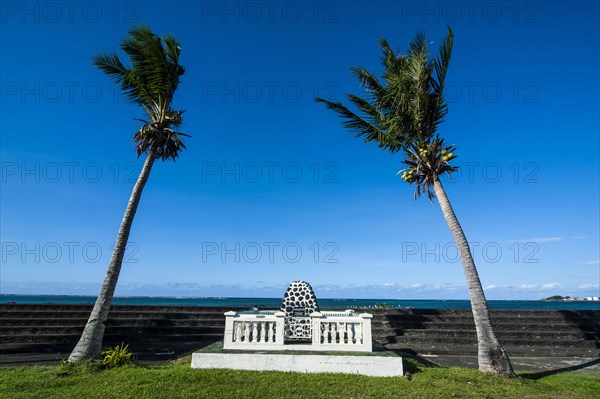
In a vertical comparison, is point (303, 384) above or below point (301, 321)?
below

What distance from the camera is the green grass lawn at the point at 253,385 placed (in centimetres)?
715

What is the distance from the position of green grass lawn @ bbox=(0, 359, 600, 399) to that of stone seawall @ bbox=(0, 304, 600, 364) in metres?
3.91

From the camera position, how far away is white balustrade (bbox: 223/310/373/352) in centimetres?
963

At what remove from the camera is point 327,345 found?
9.68 metres

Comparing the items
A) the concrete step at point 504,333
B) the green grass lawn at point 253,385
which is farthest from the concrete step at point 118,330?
the concrete step at point 504,333

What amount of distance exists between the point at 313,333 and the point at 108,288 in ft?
19.7

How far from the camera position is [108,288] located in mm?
10039

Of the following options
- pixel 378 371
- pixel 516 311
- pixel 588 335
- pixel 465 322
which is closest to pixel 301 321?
pixel 378 371

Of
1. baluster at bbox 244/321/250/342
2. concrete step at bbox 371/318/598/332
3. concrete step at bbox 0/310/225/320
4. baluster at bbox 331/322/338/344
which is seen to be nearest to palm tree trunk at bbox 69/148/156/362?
baluster at bbox 244/321/250/342

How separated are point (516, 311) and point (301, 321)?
1171 cm

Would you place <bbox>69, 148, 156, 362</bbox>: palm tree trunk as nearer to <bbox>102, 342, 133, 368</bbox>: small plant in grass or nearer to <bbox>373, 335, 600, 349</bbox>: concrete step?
<bbox>102, 342, 133, 368</bbox>: small plant in grass

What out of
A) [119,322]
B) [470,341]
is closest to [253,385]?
[119,322]

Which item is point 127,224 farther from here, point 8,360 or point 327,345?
point 327,345

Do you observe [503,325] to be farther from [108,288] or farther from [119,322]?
[119,322]
